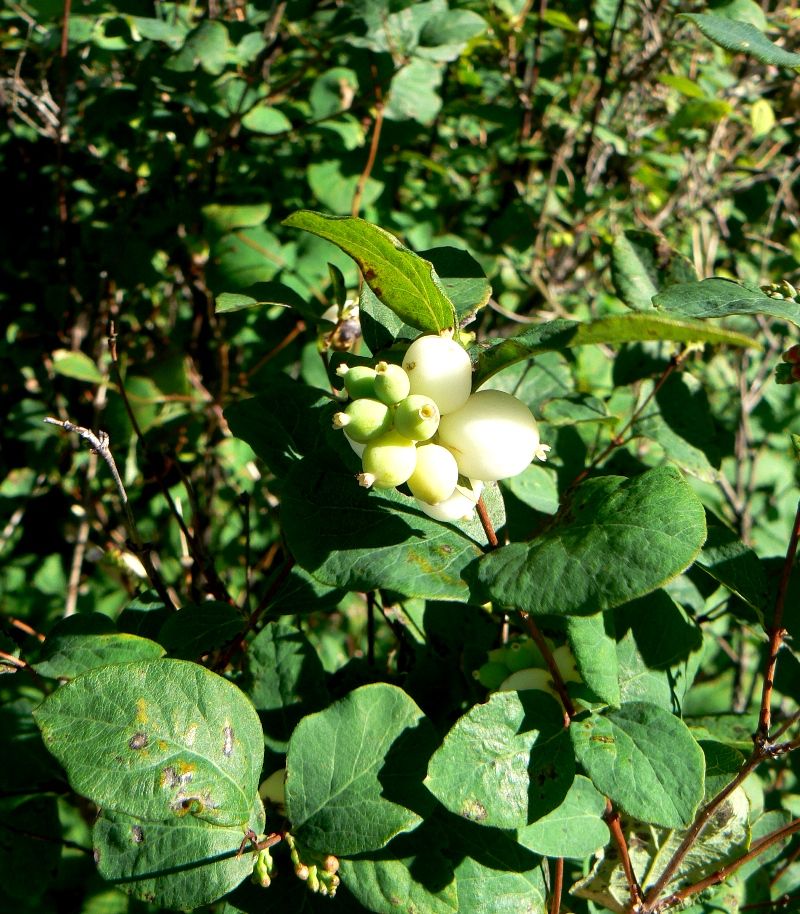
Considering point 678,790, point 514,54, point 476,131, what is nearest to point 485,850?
point 678,790

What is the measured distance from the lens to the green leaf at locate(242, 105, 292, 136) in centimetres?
167

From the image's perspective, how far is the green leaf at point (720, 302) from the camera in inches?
25.9

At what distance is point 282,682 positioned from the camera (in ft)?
3.17

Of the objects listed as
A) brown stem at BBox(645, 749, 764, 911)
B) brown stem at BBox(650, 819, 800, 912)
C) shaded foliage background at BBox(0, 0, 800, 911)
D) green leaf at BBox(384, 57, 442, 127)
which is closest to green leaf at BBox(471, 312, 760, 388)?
brown stem at BBox(645, 749, 764, 911)

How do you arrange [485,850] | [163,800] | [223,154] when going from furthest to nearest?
[223,154] → [485,850] → [163,800]

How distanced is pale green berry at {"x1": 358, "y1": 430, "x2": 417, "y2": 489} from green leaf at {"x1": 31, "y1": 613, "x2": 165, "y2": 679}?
0.39m

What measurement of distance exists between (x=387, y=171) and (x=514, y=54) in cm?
51

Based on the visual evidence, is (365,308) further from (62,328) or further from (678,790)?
(62,328)

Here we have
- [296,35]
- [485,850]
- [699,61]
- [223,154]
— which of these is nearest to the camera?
[485,850]

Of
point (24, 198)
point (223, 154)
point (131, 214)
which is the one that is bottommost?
point (24, 198)

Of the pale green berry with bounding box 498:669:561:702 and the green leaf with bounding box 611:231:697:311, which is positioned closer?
the pale green berry with bounding box 498:669:561:702

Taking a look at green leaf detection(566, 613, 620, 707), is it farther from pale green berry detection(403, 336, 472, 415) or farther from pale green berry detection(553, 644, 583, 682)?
pale green berry detection(403, 336, 472, 415)

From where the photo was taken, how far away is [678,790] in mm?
731

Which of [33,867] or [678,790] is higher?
[678,790]
